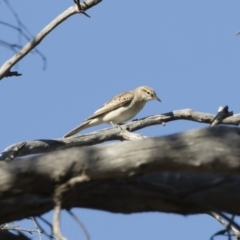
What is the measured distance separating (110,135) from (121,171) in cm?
422

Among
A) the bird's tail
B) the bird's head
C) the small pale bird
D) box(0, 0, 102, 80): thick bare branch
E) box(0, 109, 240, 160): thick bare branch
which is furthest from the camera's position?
the bird's head

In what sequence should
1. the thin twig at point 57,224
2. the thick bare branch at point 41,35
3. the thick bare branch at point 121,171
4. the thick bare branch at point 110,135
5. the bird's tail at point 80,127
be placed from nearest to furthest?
the thin twig at point 57,224 < the thick bare branch at point 121,171 < the thick bare branch at point 41,35 < the thick bare branch at point 110,135 < the bird's tail at point 80,127

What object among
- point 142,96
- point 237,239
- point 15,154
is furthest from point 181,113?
point 142,96

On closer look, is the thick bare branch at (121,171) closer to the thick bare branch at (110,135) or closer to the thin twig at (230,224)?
the thin twig at (230,224)

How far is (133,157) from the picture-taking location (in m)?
2.95

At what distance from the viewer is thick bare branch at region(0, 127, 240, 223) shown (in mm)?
2945

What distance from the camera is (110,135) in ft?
23.5

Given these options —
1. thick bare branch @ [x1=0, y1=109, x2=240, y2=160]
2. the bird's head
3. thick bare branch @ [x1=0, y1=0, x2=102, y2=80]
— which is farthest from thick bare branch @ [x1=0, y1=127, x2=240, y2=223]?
the bird's head

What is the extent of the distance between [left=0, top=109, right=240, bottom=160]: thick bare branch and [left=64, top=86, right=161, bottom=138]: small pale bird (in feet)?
20.0

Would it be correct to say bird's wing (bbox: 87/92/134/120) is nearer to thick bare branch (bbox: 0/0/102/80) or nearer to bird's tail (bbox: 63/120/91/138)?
bird's tail (bbox: 63/120/91/138)

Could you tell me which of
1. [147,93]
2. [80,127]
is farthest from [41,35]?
[147,93]

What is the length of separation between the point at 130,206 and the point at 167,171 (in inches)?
11.0

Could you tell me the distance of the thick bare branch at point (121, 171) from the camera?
2.95 metres

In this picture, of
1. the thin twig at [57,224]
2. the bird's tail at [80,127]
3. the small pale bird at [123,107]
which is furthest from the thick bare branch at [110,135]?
the small pale bird at [123,107]
